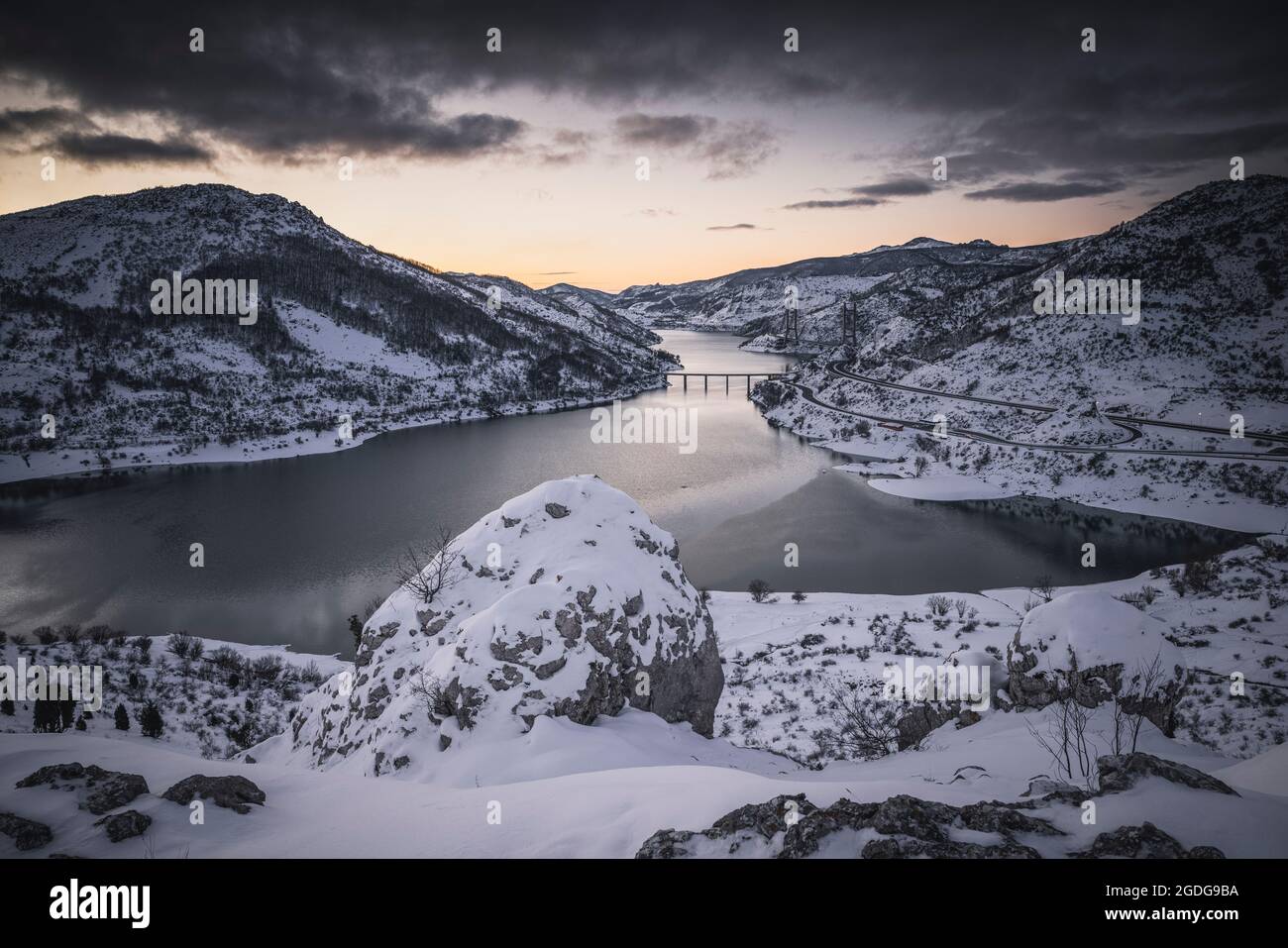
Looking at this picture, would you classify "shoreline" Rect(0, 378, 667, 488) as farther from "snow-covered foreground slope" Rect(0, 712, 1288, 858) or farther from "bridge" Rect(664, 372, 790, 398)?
"snow-covered foreground slope" Rect(0, 712, 1288, 858)

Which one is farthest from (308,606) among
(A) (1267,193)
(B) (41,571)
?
(A) (1267,193)

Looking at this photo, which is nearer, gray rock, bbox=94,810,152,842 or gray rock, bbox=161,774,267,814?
gray rock, bbox=94,810,152,842

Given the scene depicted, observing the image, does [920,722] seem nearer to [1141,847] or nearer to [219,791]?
[1141,847]

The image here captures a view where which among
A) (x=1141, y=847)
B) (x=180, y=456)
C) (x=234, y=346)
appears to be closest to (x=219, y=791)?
(x=1141, y=847)

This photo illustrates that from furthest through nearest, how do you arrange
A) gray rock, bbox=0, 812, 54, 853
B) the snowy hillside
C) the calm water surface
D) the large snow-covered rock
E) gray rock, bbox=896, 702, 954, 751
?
the snowy hillside, the calm water surface, gray rock, bbox=896, 702, 954, 751, the large snow-covered rock, gray rock, bbox=0, 812, 54, 853

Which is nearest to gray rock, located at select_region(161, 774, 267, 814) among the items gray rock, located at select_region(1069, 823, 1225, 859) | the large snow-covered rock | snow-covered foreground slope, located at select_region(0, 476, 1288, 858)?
snow-covered foreground slope, located at select_region(0, 476, 1288, 858)

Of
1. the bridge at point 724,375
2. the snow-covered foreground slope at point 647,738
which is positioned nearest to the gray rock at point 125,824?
the snow-covered foreground slope at point 647,738

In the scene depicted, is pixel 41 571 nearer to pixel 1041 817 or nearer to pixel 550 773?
pixel 550 773

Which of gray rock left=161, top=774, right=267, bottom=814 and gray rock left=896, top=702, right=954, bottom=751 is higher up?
gray rock left=161, top=774, right=267, bottom=814
